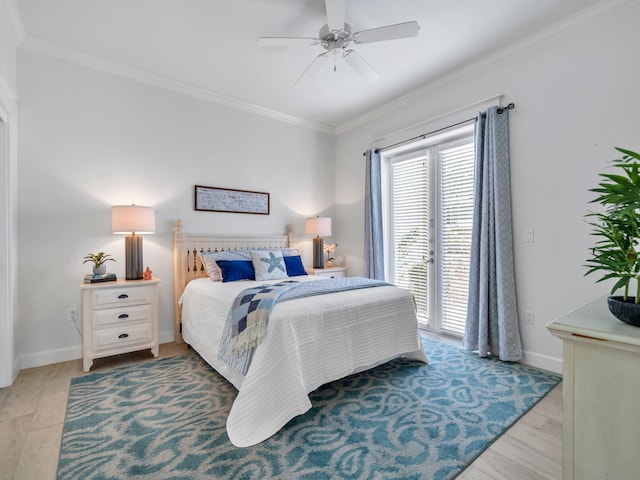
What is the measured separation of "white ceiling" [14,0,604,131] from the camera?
236 centimetres

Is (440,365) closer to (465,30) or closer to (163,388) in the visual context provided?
(163,388)

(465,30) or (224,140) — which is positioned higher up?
(465,30)

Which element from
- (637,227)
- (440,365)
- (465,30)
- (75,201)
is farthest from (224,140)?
(637,227)

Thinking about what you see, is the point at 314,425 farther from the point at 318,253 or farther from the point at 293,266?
the point at 318,253

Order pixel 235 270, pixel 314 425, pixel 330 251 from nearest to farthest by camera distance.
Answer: pixel 314 425
pixel 235 270
pixel 330 251

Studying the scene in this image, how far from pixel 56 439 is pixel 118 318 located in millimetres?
1167

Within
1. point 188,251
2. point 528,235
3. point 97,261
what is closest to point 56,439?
point 97,261

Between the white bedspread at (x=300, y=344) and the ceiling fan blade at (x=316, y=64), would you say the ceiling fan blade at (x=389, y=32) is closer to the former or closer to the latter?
the ceiling fan blade at (x=316, y=64)

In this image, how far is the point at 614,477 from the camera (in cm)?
90

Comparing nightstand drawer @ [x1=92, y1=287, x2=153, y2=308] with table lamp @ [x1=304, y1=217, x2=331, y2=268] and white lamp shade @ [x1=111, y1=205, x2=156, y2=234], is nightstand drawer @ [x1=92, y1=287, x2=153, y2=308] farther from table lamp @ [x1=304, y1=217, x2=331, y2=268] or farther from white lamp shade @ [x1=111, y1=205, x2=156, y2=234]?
table lamp @ [x1=304, y1=217, x2=331, y2=268]

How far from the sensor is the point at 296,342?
1963 mm

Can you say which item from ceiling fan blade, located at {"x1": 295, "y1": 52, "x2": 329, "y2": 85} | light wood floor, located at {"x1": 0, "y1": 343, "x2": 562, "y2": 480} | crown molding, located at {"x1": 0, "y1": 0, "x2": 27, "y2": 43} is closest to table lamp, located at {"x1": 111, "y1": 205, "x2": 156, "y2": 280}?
light wood floor, located at {"x1": 0, "y1": 343, "x2": 562, "y2": 480}

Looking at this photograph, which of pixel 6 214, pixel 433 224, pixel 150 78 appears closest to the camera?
pixel 6 214

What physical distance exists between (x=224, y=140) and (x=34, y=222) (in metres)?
2.05
